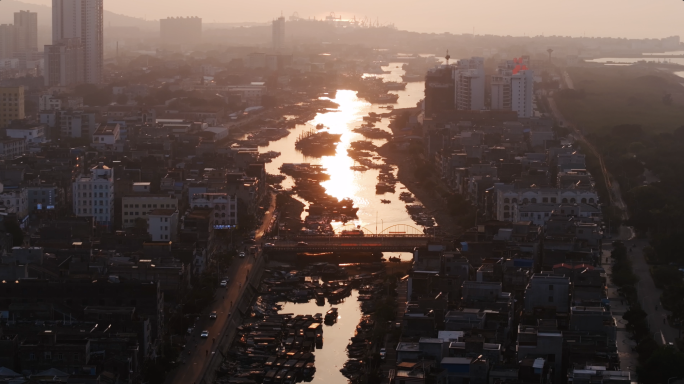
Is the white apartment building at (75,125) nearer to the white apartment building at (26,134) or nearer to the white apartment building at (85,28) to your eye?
the white apartment building at (26,134)

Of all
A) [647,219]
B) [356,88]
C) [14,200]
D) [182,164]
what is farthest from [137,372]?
[356,88]

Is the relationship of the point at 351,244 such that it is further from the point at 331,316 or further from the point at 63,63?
the point at 63,63

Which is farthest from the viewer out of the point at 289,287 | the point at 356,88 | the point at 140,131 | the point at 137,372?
the point at 356,88

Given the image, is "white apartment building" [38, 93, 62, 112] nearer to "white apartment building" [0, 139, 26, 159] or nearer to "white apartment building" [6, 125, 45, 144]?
"white apartment building" [6, 125, 45, 144]

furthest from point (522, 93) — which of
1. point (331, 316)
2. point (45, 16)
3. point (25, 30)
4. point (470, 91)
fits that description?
point (45, 16)

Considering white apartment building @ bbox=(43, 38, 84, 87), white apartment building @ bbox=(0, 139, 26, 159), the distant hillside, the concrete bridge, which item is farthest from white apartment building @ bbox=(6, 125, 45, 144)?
the distant hillside

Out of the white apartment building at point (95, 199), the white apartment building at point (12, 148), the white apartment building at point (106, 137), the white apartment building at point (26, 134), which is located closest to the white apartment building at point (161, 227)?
the white apartment building at point (95, 199)

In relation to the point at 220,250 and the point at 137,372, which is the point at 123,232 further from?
the point at 137,372
